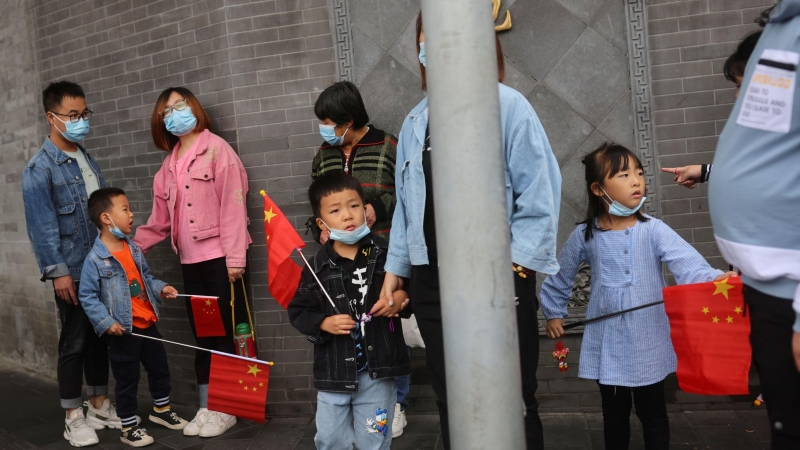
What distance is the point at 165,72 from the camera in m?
5.88

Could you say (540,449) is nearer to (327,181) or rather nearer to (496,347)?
(496,347)

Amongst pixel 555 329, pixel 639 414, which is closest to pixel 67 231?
pixel 555 329

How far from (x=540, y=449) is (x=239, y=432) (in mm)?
2695

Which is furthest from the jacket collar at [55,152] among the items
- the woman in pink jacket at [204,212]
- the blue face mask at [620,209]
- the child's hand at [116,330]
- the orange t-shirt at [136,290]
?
the blue face mask at [620,209]

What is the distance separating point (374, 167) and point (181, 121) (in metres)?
1.40

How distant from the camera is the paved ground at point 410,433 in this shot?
14.9 feet

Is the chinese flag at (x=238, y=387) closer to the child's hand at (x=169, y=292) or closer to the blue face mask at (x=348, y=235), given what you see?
the child's hand at (x=169, y=292)

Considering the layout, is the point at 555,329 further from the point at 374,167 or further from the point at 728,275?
the point at 374,167

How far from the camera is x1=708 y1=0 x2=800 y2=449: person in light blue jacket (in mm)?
2158

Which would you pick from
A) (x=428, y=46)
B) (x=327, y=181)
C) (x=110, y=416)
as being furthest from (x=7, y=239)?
(x=428, y=46)

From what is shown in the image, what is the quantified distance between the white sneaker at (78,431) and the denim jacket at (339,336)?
2.43 meters

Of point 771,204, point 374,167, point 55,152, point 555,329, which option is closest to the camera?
point 771,204

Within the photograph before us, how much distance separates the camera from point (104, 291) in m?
5.07

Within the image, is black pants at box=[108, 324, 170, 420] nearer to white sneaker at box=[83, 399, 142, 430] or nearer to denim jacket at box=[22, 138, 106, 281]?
white sneaker at box=[83, 399, 142, 430]
